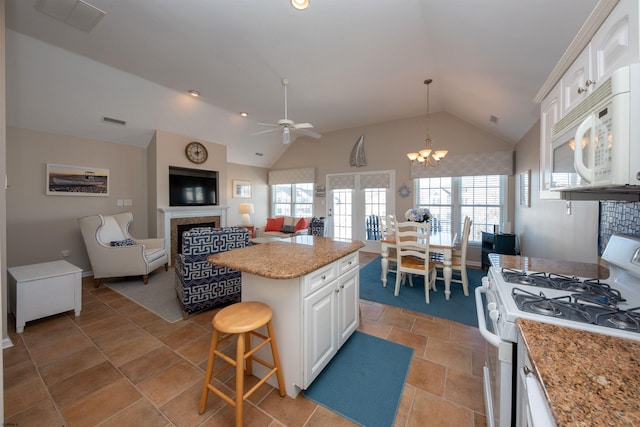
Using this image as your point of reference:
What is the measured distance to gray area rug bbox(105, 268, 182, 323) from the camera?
274 centimetres


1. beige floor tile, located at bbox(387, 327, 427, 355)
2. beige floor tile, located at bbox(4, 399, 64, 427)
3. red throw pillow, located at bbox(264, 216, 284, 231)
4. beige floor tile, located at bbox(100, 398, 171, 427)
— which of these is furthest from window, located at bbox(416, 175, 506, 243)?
beige floor tile, located at bbox(4, 399, 64, 427)

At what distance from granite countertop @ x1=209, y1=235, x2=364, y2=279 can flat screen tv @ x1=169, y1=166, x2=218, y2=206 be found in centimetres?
363

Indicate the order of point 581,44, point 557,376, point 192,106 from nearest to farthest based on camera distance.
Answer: point 557,376, point 581,44, point 192,106

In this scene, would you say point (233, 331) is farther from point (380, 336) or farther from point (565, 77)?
point (565, 77)

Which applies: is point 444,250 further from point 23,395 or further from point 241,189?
point 241,189

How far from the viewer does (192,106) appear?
14.4 feet

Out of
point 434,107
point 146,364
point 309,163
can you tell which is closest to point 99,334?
point 146,364

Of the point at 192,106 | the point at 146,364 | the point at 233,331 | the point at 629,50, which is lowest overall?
the point at 146,364

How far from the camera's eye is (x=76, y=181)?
393 cm

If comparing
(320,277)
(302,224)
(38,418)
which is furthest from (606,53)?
(302,224)

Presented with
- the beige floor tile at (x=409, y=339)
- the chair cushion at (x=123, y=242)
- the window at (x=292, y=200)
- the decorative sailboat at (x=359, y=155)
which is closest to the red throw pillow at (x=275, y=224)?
the window at (x=292, y=200)

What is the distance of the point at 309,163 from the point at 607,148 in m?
6.00

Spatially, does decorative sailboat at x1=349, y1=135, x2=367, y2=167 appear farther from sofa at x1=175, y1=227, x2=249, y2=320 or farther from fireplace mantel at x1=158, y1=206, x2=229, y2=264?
sofa at x1=175, y1=227, x2=249, y2=320

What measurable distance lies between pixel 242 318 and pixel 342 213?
4.91 metres
